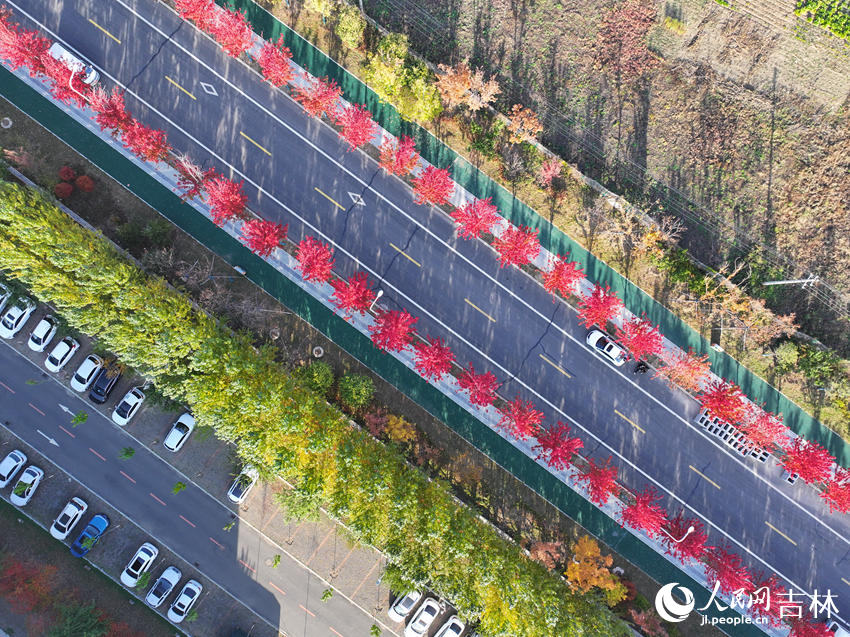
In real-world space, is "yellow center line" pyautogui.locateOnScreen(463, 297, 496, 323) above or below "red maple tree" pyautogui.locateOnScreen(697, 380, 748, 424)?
below

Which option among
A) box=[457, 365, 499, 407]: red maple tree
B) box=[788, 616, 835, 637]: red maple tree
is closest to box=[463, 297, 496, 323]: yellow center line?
box=[457, 365, 499, 407]: red maple tree

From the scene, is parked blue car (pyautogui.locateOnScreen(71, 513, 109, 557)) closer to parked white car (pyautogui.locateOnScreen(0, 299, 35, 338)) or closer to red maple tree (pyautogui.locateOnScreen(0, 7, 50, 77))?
parked white car (pyautogui.locateOnScreen(0, 299, 35, 338))

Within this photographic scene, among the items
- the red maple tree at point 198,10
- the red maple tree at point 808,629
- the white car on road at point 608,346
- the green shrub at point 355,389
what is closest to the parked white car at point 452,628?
the green shrub at point 355,389

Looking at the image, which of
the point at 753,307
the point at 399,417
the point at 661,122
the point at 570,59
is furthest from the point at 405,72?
the point at 753,307

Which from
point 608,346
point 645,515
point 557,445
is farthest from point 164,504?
point 608,346

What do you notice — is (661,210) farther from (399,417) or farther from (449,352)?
(399,417)

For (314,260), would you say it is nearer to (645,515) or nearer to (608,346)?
(608,346)
